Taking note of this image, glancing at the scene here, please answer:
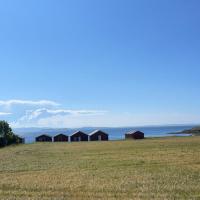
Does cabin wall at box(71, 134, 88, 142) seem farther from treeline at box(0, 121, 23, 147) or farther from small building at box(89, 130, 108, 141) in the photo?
treeline at box(0, 121, 23, 147)

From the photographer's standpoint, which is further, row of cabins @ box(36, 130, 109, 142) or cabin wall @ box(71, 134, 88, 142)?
cabin wall @ box(71, 134, 88, 142)

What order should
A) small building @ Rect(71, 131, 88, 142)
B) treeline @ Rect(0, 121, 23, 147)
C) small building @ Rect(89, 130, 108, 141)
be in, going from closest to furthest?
treeline @ Rect(0, 121, 23, 147) < small building @ Rect(89, 130, 108, 141) < small building @ Rect(71, 131, 88, 142)

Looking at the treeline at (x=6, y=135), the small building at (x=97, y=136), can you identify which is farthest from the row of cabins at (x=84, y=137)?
the treeline at (x=6, y=135)

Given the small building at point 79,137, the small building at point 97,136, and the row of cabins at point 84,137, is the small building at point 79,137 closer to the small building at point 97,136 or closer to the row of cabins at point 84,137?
the row of cabins at point 84,137

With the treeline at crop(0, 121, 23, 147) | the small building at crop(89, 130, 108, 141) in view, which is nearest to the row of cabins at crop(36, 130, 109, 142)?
the small building at crop(89, 130, 108, 141)

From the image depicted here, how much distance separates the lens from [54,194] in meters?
13.7

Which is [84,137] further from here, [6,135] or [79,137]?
[6,135]

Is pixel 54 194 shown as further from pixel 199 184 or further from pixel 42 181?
pixel 199 184

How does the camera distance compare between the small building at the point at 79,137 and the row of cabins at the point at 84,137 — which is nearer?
the row of cabins at the point at 84,137

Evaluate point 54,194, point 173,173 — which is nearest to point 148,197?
point 54,194

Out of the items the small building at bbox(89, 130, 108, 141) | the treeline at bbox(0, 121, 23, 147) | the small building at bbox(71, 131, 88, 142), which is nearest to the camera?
the treeline at bbox(0, 121, 23, 147)

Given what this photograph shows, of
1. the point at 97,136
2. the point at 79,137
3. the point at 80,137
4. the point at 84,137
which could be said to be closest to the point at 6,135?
the point at 79,137

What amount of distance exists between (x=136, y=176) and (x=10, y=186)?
6.21 meters

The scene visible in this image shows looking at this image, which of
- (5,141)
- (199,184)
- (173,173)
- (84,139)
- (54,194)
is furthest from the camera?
(84,139)
